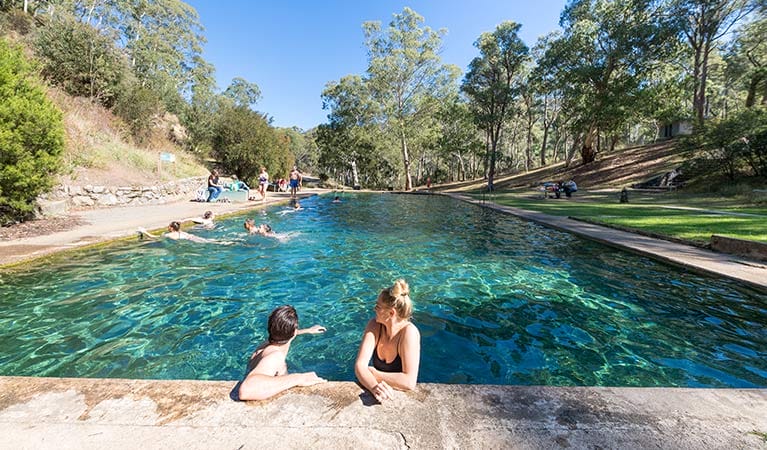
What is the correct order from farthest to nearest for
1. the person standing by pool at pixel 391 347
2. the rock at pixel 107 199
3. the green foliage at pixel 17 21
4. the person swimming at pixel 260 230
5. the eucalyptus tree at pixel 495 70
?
the eucalyptus tree at pixel 495 70, the green foliage at pixel 17 21, the rock at pixel 107 199, the person swimming at pixel 260 230, the person standing by pool at pixel 391 347

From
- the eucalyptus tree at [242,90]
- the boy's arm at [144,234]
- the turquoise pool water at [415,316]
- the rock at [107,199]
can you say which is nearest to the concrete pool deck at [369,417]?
the turquoise pool water at [415,316]

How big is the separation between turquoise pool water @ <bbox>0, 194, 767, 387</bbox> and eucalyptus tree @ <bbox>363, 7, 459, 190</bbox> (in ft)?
111

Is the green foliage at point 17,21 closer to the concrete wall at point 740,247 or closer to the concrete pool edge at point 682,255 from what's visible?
the concrete pool edge at point 682,255

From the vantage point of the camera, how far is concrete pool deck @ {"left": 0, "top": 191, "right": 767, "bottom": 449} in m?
1.87

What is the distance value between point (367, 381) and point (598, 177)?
103 ft

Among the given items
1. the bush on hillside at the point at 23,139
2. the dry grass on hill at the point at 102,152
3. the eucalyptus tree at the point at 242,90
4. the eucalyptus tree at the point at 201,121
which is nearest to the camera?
the bush on hillside at the point at 23,139

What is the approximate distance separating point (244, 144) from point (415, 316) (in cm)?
2460

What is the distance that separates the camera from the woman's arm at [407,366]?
2459 mm

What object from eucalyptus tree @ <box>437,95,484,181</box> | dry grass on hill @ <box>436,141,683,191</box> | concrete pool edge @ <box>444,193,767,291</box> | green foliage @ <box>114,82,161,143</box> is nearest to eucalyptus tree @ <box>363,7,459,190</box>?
eucalyptus tree @ <box>437,95,484,181</box>

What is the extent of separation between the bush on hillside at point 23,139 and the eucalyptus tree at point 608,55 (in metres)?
30.4

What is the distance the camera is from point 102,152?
15.8 m

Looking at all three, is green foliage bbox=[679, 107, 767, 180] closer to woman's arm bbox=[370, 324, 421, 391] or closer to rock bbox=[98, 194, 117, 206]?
woman's arm bbox=[370, 324, 421, 391]

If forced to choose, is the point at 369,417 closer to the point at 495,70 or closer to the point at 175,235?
the point at 175,235

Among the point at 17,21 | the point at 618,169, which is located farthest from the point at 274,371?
the point at 618,169
